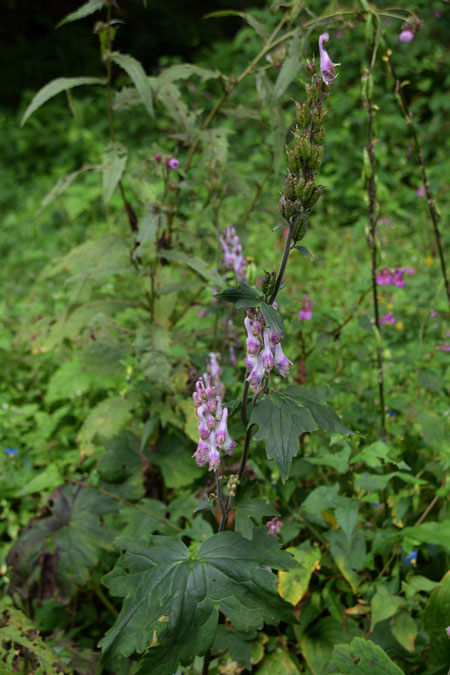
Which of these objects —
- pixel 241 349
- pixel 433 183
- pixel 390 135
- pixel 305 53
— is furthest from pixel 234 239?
pixel 390 135

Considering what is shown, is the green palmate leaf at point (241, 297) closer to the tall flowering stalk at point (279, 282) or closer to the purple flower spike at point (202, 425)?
the tall flowering stalk at point (279, 282)

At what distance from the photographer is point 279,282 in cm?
108

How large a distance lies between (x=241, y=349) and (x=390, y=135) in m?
4.60

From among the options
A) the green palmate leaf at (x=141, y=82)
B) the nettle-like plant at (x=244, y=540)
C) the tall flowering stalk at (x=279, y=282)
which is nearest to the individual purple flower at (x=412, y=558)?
the nettle-like plant at (x=244, y=540)

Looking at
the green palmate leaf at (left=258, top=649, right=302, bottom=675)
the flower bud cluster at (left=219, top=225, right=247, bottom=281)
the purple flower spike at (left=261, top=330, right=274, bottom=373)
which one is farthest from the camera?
the flower bud cluster at (left=219, top=225, right=247, bottom=281)

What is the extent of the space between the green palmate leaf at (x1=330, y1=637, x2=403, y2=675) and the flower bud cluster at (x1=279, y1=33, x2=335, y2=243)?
985 millimetres

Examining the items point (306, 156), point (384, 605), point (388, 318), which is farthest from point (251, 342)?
point (388, 318)

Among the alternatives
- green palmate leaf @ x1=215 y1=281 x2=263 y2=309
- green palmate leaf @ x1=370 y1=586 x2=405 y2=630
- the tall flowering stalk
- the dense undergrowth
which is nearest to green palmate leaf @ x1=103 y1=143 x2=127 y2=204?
the dense undergrowth

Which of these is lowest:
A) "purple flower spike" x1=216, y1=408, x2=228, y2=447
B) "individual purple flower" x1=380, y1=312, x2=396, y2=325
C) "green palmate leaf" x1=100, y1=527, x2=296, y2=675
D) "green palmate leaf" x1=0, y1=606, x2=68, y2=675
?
"green palmate leaf" x1=0, y1=606, x2=68, y2=675

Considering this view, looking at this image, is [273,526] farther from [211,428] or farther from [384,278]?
[384,278]

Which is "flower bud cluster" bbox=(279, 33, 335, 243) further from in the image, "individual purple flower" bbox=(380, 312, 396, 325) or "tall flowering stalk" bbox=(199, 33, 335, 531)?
"individual purple flower" bbox=(380, 312, 396, 325)

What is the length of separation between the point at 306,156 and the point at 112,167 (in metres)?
1.07

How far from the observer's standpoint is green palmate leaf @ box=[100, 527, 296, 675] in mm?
1093

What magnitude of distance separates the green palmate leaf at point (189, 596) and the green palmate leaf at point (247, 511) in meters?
0.05
